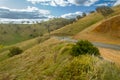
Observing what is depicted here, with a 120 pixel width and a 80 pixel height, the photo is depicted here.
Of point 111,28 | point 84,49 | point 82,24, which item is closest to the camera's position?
point 84,49

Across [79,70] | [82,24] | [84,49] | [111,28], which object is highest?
[84,49]

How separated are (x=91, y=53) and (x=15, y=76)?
569 inches

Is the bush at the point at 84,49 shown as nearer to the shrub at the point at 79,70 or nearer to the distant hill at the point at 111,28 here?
the shrub at the point at 79,70

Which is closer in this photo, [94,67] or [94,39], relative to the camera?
[94,67]

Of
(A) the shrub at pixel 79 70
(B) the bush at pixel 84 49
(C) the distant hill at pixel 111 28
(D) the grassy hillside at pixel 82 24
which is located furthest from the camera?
(D) the grassy hillside at pixel 82 24

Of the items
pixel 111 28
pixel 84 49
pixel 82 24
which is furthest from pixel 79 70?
pixel 82 24

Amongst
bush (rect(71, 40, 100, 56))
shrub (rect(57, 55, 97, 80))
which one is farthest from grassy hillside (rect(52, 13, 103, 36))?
shrub (rect(57, 55, 97, 80))

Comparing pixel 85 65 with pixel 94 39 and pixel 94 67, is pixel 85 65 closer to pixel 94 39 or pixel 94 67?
pixel 94 67

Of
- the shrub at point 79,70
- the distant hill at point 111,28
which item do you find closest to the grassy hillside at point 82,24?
the distant hill at point 111,28

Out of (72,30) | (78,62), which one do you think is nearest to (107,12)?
(72,30)

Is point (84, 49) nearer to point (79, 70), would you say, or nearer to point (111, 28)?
point (79, 70)

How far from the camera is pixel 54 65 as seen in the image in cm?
3192

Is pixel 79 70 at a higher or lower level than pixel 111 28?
higher

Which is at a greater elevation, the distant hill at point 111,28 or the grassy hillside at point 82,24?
the distant hill at point 111,28
